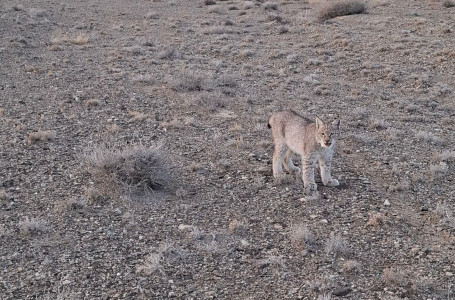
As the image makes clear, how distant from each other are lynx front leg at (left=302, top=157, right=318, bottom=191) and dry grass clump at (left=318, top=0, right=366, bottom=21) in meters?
18.7

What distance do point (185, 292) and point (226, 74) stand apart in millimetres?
11283

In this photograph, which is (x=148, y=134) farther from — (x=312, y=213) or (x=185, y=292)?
(x=185, y=292)

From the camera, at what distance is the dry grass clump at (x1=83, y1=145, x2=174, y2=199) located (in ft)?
27.0

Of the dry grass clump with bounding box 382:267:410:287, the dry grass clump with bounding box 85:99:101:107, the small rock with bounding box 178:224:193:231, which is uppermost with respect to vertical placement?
the dry grass clump with bounding box 85:99:101:107

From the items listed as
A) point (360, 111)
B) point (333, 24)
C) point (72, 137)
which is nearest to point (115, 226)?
point (72, 137)

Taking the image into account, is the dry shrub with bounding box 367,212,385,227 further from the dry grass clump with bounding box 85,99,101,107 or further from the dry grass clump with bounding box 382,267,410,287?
the dry grass clump with bounding box 85,99,101,107

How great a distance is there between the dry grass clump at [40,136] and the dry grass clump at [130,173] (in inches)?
82.4

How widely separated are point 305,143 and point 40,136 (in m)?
5.54

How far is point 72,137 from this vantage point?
10.7m

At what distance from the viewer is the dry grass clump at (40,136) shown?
33.5ft

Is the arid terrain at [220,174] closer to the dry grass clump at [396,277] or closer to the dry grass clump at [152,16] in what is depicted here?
the dry grass clump at [396,277]

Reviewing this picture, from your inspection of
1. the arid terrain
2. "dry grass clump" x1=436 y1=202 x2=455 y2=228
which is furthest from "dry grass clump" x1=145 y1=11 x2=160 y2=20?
"dry grass clump" x1=436 y1=202 x2=455 y2=228

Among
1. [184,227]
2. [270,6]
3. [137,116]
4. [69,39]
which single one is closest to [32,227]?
[184,227]

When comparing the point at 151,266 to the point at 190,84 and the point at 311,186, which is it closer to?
the point at 311,186
